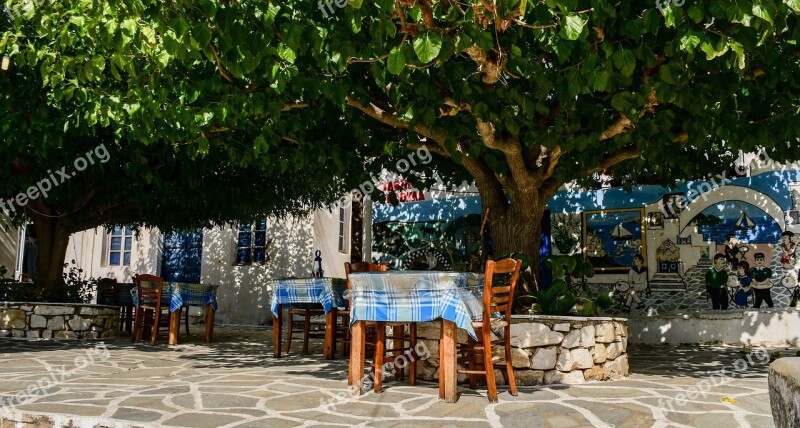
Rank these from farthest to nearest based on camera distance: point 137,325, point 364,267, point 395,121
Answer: point 137,325
point 395,121
point 364,267

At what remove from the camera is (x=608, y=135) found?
Answer: 6738 mm

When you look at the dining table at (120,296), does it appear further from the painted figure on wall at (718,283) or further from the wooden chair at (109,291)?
the painted figure on wall at (718,283)

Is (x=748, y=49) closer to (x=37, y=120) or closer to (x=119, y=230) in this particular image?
(x=37, y=120)

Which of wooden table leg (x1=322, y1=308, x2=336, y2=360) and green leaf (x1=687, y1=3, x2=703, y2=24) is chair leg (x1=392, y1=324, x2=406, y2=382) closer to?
wooden table leg (x1=322, y1=308, x2=336, y2=360)

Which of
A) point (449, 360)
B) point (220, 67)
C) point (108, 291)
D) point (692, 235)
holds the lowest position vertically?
point (449, 360)

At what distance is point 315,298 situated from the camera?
26.9 feet

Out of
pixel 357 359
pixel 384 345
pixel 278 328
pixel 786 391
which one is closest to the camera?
pixel 786 391

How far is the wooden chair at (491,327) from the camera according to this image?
16.8 ft

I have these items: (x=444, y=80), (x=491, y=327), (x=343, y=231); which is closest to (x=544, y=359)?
(x=491, y=327)

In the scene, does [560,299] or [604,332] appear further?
[560,299]

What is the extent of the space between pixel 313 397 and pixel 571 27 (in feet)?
11.4

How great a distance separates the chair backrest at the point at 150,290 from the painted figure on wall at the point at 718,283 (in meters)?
9.02

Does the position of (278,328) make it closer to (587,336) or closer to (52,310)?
(587,336)

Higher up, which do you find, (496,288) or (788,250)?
(788,250)
